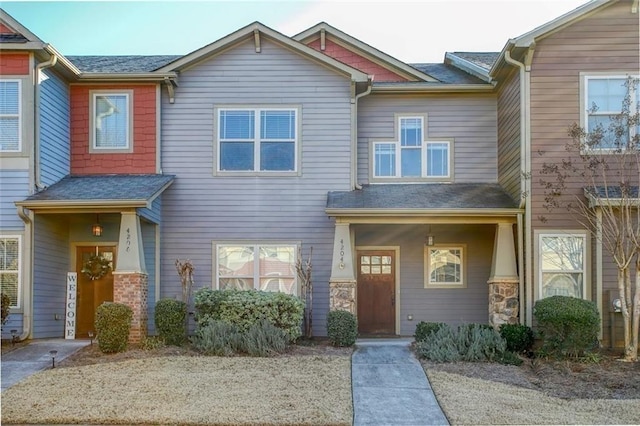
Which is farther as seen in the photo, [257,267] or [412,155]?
[412,155]

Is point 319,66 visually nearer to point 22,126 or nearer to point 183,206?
point 183,206

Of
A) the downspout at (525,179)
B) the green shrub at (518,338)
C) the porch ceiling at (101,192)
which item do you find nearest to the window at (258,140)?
the porch ceiling at (101,192)

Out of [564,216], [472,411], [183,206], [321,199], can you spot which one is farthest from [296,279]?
[472,411]

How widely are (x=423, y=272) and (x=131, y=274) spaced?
6291mm

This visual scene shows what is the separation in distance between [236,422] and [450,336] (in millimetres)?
5106

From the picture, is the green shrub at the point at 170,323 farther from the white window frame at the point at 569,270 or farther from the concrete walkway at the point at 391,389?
the white window frame at the point at 569,270

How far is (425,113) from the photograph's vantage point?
16688 mm

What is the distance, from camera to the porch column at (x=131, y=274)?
14.2 metres

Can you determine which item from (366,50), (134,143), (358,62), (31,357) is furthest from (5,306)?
(366,50)

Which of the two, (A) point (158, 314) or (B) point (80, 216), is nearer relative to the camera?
(A) point (158, 314)

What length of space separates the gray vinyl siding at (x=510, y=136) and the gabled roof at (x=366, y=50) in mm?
1721

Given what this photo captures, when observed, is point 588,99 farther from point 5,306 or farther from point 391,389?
point 5,306

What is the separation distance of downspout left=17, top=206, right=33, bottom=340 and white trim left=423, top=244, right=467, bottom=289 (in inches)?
322

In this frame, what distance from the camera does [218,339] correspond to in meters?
13.0
